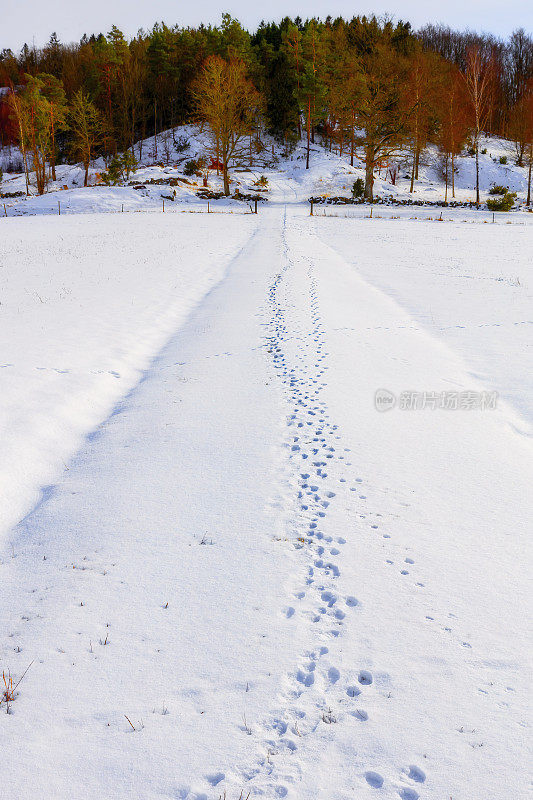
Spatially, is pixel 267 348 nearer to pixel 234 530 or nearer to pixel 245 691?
pixel 234 530

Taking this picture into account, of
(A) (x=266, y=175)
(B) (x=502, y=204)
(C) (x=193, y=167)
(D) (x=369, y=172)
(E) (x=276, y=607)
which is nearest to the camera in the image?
(E) (x=276, y=607)

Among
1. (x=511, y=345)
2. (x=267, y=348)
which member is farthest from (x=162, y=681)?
(x=511, y=345)

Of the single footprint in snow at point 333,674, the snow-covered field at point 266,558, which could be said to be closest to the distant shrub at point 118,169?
the snow-covered field at point 266,558

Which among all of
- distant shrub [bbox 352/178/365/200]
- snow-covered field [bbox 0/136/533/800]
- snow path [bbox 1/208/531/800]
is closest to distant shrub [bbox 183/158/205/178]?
distant shrub [bbox 352/178/365/200]

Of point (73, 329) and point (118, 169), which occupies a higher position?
point (118, 169)

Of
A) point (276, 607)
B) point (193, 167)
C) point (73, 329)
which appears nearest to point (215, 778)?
point (276, 607)

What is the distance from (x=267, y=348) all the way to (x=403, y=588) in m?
6.33

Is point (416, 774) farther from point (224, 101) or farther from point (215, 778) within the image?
point (224, 101)

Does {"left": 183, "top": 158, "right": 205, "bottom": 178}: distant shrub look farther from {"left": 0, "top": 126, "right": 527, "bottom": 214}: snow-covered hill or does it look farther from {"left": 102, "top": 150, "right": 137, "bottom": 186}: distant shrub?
{"left": 102, "top": 150, "right": 137, "bottom": 186}: distant shrub

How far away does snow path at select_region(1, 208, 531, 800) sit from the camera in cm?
268

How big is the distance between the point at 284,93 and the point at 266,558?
73.6 meters

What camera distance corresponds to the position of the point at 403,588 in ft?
12.8

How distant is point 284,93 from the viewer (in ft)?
214
